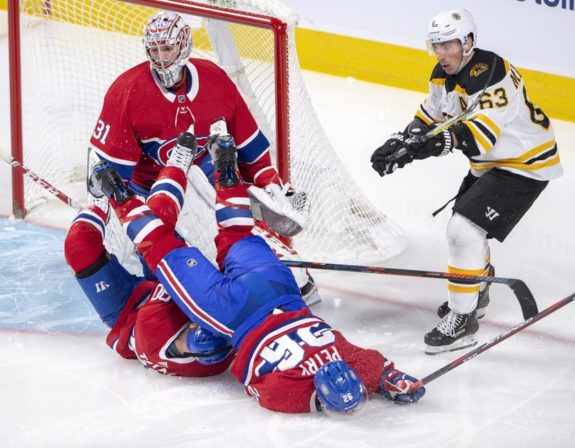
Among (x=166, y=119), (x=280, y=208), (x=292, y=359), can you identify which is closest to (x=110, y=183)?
(x=166, y=119)

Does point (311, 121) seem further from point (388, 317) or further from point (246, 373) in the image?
point (246, 373)

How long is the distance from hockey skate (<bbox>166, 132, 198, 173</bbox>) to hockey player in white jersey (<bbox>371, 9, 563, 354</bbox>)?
0.56 metres

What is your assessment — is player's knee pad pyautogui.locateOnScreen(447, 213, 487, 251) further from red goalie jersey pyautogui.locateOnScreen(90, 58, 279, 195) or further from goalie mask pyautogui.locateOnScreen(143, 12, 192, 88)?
goalie mask pyautogui.locateOnScreen(143, 12, 192, 88)

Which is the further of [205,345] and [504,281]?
[504,281]

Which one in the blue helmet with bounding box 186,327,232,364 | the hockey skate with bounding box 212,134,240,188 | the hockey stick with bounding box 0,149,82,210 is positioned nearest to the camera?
the blue helmet with bounding box 186,327,232,364

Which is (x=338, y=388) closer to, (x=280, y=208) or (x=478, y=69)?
(x=280, y=208)

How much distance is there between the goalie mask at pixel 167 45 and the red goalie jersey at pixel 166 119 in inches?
2.8

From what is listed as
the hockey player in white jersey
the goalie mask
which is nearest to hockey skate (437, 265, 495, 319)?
the hockey player in white jersey

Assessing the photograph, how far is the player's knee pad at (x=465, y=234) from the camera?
3.68 m

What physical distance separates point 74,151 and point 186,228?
0.94m

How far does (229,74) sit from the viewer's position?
183 inches

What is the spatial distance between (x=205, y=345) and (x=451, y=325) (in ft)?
2.60

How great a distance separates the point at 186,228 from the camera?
425cm

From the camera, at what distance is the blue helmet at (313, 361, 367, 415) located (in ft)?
10.1
